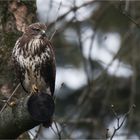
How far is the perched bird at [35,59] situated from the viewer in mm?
7922

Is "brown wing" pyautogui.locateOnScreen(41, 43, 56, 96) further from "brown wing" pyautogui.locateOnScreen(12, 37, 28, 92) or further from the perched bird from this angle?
"brown wing" pyautogui.locateOnScreen(12, 37, 28, 92)

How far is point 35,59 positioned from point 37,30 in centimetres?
34

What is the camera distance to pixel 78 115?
11.1 meters

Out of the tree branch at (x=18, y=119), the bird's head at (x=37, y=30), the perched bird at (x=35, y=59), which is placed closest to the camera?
the tree branch at (x=18, y=119)

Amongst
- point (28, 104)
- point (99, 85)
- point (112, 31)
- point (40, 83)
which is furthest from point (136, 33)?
point (28, 104)

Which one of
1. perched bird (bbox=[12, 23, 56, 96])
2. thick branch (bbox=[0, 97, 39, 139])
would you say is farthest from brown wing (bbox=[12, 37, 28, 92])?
thick branch (bbox=[0, 97, 39, 139])

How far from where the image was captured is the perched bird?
7922 mm

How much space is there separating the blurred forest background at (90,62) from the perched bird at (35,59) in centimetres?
17

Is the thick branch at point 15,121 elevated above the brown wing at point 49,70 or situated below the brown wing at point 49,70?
above

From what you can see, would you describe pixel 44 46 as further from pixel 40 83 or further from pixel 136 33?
pixel 136 33

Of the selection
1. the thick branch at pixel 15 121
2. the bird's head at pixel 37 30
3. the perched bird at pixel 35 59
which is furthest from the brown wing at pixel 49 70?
the thick branch at pixel 15 121

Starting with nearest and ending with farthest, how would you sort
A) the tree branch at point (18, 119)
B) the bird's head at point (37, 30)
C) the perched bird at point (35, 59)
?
the tree branch at point (18, 119) < the perched bird at point (35, 59) < the bird's head at point (37, 30)

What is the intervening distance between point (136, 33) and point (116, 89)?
129 cm

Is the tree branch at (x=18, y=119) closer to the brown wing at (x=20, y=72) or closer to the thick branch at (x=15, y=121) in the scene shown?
the thick branch at (x=15, y=121)
